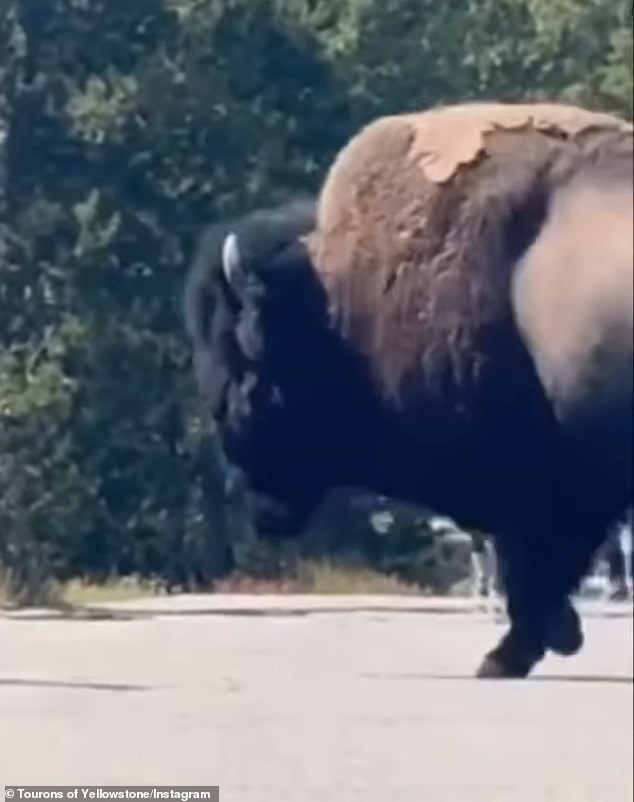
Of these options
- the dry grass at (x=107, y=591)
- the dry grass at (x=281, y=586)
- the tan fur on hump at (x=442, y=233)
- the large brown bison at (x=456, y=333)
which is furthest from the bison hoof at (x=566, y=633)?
the dry grass at (x=107, y=591)

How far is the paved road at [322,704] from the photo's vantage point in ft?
8.77

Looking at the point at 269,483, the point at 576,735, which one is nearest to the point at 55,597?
the point at 269,483

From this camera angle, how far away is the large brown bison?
245cm

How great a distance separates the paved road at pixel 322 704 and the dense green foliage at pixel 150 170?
10 centimetres

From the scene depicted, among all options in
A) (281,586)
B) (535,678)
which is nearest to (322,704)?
(281,586)

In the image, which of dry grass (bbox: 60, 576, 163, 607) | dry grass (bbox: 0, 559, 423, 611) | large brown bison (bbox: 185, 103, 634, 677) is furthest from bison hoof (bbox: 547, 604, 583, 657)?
dry grass (bbox: 60, 576, 163, 607)

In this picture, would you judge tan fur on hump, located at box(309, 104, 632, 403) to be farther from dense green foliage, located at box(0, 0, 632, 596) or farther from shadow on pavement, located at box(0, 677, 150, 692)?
shadow on pavement, located at box(0, 677, 150, 692)

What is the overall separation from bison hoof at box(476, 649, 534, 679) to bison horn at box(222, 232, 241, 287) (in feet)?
1.31

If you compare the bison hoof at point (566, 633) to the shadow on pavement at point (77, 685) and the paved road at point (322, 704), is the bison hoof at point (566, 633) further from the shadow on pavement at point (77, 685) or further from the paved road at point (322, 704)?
the shadow on pavement at point (77, 685)

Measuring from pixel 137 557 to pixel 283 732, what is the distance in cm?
21

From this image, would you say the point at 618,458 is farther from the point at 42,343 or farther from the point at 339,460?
the point at 42,343

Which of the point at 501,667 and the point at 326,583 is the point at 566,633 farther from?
the point at 326,583

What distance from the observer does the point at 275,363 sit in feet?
8.37

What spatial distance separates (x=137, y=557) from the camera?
2729mm
